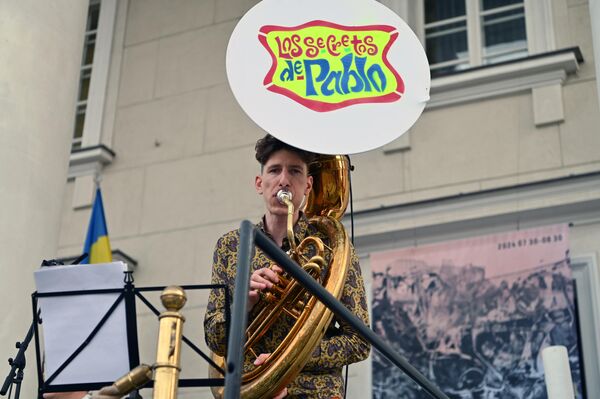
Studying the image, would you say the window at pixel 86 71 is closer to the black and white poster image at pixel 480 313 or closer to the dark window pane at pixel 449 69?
the dark window pane at pixel 449 69

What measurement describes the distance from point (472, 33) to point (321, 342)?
517 centimetres

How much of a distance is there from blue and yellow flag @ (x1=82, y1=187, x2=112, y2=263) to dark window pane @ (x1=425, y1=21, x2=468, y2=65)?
280 cm

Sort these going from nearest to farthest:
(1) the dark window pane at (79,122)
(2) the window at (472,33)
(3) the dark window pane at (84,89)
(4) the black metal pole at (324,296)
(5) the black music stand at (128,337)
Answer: (4) the black metal pole at (324,296)
(5) the black music stand at (128,337)
(2) the window at (472,33)
(1) the dark window pane at (79,122)
(3) the dark window pane at (84,89)

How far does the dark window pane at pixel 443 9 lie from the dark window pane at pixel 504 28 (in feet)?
0.86

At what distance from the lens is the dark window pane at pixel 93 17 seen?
1052 cm

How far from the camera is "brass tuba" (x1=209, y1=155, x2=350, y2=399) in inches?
146

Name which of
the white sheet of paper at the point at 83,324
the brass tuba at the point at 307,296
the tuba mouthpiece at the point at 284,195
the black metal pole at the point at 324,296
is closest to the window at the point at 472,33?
the brass tuba at the point at 307,296

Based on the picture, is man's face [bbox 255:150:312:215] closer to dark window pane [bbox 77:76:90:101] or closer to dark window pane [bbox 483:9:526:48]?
dark window pane [bbox 483:9:526:48]

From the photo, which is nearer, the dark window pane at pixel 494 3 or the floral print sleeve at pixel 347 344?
the floral print sleeve at pixel 347 344

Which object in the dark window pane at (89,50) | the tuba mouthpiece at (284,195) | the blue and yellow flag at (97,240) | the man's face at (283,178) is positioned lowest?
the tuba mouthpiece at (284,195)

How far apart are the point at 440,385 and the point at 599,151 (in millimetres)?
1869

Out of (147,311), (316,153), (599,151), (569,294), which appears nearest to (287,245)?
(316,153)

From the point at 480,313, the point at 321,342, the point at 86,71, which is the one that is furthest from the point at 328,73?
the point at 86,71

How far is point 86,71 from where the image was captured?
10305 millimetres
